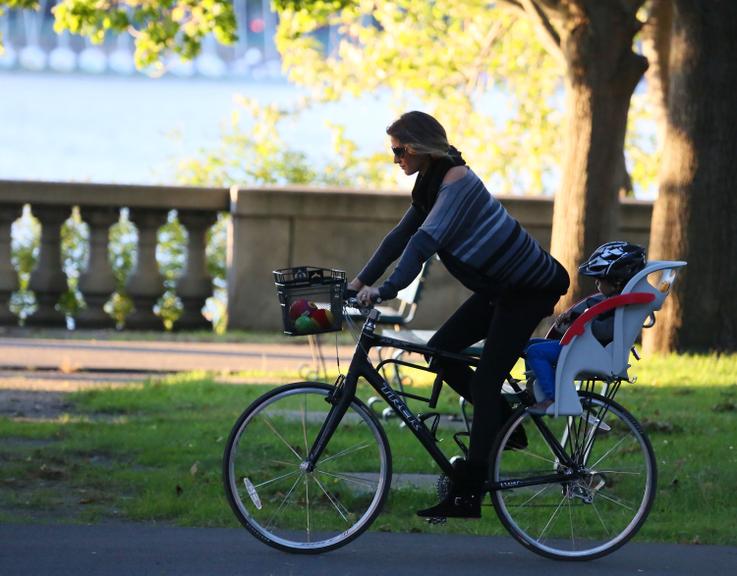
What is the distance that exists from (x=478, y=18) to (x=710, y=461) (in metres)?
20.3

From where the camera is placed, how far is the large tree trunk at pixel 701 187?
11336 millimetres

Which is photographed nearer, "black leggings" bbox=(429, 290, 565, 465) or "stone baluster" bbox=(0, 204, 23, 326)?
"black leggings" bbox=(429, 290, 565, 465)

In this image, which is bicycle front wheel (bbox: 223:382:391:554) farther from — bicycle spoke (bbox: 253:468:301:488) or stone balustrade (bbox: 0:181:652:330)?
stone balustrade (bbox: 0:181:652:330)

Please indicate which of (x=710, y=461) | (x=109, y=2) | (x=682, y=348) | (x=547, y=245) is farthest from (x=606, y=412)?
(x=109, y=2)

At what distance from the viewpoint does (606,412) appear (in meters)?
5.86

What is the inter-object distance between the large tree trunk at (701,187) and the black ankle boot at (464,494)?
5767 millimetres

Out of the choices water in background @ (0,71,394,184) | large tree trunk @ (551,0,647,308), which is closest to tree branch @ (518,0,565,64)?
large tree trunk @ (551,0,647,308)

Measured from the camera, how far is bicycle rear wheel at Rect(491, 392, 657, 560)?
19.2 feet

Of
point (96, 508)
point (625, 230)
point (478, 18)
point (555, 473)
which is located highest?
point (478, 18)

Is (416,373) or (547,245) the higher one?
(547,245)

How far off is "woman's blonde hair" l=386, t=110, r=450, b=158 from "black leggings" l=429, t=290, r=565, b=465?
27.3 inches

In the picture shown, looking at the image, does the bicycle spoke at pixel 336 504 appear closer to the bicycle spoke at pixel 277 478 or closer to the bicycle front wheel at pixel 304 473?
the bicycle front wheel at pixel 304 473

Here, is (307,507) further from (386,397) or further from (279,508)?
(386,397)

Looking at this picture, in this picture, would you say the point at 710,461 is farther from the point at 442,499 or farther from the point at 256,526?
the point at 256,526
